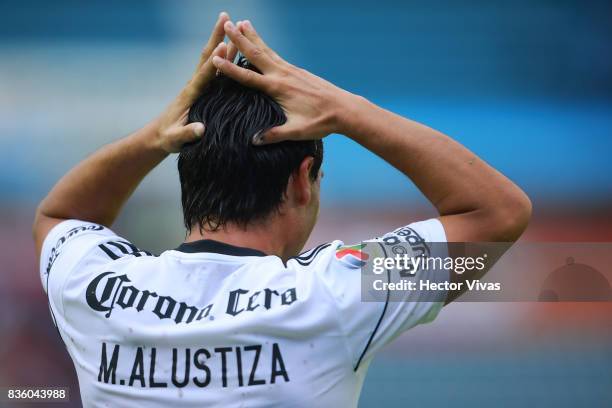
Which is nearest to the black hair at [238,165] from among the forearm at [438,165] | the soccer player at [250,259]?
the soccer player at [250,259]

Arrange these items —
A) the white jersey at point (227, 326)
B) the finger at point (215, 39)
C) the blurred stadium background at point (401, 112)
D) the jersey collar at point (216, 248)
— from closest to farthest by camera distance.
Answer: the white jersey at point (227, 326)
the jersey collar at point (216, 248)
the finger at point (215, 39)
the blurred stadium background at point (401, 112)

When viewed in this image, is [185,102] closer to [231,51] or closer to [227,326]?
[231,51]

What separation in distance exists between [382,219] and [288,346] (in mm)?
1790

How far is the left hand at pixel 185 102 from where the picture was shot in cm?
107

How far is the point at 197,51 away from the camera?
115 inches

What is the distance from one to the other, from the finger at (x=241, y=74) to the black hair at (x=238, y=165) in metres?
0.02

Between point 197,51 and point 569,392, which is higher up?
point 197,51

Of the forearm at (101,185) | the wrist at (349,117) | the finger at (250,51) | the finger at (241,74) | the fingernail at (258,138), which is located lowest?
the forearm at (101,185)

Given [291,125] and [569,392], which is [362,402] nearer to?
[569,392]

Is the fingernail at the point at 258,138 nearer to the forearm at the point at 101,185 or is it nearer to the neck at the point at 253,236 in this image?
the neck at the point at 253,236

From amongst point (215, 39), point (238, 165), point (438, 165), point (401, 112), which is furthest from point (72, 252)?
point (401, 112)

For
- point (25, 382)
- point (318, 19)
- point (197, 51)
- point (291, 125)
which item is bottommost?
point (25, 382)

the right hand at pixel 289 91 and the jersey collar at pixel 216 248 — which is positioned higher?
the right hand at pixel 289 91

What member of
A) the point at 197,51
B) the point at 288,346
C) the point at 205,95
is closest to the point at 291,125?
the point at 205,95
